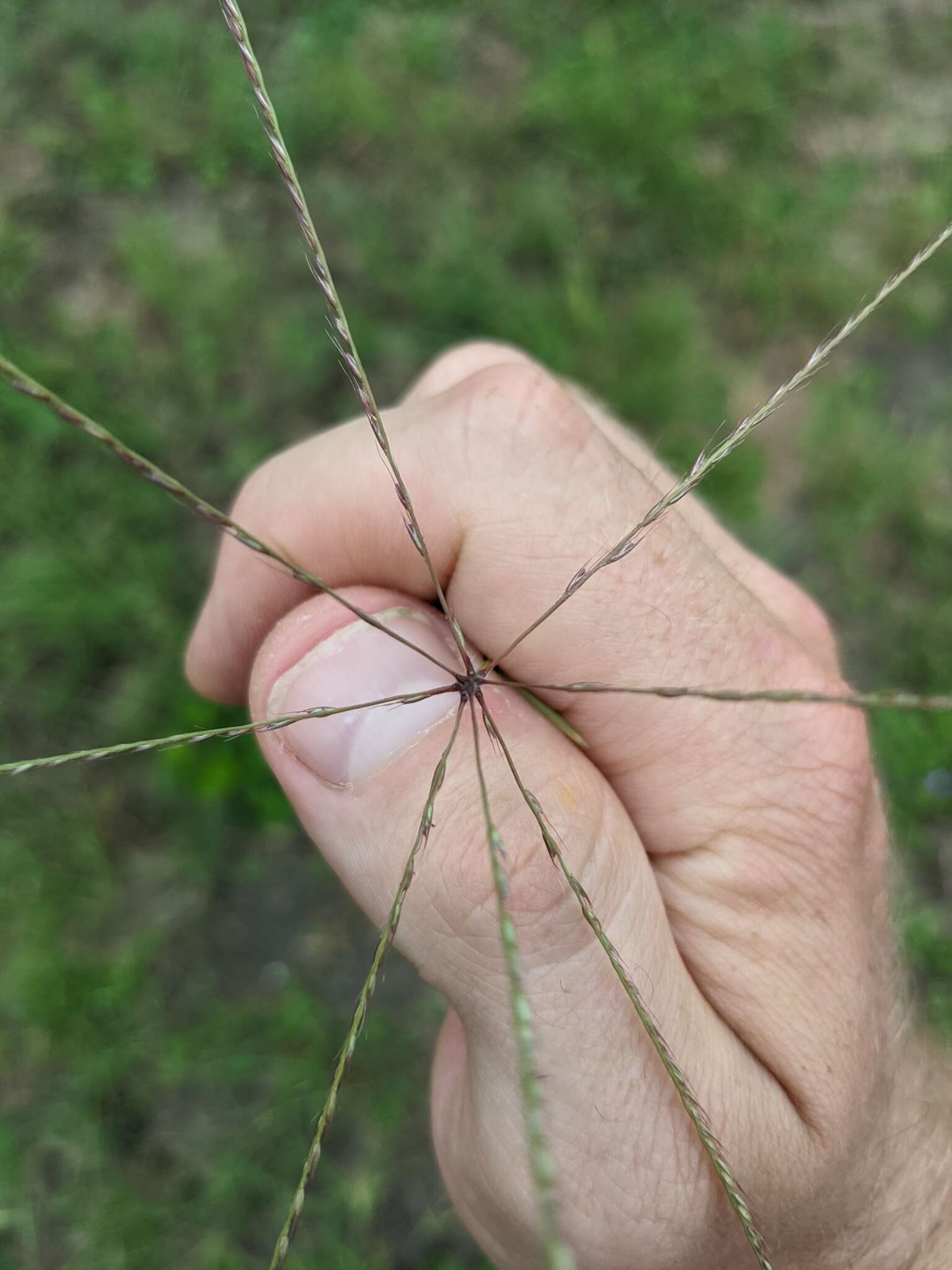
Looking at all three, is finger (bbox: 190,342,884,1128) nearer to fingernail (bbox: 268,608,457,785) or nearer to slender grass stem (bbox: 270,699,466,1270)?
fingernail (bbox: 268,608,457,785)

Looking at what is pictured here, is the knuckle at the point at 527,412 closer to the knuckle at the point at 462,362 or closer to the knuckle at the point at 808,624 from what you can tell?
the knuckle at the point at 462,362

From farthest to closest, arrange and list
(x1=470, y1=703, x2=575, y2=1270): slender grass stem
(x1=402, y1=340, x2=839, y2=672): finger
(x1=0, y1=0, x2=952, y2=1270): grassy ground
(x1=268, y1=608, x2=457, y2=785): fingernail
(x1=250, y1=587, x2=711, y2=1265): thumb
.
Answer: (x1=0, y1=0, x2=952, y2=1270): grassy ground < (x1=402, y1=340, x2=839, y2=672): finger < (x1=268, y1=608, x2=457, y2=785): fingernail < (x1=250, y1=587, x2=711, y2=1265): thumb < (x1=470, y1=703, x2=575, y2=1270): slender grass stem

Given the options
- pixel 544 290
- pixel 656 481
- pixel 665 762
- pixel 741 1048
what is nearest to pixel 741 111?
pixel 544 290

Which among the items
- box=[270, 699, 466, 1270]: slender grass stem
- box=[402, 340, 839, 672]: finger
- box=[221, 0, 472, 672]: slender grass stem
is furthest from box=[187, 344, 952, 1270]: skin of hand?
box=[221, 0, 472, 672]: slender grass stem

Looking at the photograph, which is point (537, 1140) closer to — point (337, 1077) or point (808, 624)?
point (337, 1077)

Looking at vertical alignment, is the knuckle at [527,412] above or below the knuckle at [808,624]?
above

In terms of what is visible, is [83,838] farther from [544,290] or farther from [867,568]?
[867,568]

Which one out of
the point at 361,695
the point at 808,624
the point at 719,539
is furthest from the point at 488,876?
the point at 808,624

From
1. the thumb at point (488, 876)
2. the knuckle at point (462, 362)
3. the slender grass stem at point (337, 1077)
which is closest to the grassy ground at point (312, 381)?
the knuckle at point (462, 362)
